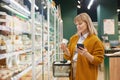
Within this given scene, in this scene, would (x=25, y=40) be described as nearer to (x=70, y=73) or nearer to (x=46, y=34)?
(x=70, y=73)

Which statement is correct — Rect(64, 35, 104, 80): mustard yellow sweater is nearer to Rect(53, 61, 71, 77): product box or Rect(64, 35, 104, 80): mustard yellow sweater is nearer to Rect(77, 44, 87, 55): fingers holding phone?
Rect(77, 44, 87, 55): fingers holding phone

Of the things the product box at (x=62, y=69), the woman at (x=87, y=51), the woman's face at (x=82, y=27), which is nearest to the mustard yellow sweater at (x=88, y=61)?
the woman at (x=87, y=51)

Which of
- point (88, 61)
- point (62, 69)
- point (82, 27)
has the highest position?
point (82, 27)

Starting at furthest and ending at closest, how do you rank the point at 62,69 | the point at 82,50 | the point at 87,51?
the point at 62,69
the point at 87,51
the point at 82,50

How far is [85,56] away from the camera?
3.18m

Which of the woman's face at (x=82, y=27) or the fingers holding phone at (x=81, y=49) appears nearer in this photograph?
the fingers holding phone at (x=81, y=49)

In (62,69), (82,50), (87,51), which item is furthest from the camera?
(62,69)

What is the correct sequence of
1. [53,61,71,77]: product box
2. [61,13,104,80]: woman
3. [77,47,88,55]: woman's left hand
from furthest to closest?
1. [53,61,71,77]: product box
2. [61,13,104,80]: woman
3. [77,47,88,55]: woman's left hand

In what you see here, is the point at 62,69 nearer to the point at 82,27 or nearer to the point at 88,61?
the point at 88,61

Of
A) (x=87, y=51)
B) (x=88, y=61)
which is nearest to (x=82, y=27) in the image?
(x=87, y=51)

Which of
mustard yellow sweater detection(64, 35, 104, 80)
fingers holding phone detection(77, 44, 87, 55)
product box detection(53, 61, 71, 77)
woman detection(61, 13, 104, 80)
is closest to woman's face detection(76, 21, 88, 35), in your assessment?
woman detection(61, 13, 104, 80)

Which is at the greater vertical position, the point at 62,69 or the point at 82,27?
the point at 82,27

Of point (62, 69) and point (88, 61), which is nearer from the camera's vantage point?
point (88, 61)

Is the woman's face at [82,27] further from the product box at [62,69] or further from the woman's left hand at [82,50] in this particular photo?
the product box at [62,69]
